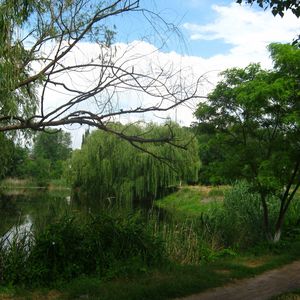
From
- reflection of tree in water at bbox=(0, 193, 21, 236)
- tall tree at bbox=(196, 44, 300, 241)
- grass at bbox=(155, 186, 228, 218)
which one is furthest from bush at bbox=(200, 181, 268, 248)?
grass at bbox=(155, 186, 228, 218)

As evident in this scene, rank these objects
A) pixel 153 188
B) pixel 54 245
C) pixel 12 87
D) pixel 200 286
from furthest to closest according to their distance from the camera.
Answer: pixel 153 188 < pixel 54 245 < pixel 200 286 < pixel 12 87

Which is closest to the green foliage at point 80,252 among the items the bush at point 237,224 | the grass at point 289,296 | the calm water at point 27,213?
the calm water at point 27,213

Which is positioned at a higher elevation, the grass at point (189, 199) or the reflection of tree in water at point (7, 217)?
the grass at point (189, 199)

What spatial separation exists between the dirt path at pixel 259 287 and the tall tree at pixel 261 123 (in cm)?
233

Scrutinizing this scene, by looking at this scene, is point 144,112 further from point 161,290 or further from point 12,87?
point 161,290

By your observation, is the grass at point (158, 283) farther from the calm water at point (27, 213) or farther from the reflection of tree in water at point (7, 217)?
the reflection of tree in water at point (7, 217)

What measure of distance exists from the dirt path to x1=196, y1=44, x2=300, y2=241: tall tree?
91.6 inches

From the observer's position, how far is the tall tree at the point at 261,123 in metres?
9.67

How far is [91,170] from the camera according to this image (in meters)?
29.2

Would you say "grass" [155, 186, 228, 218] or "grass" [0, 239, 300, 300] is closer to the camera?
"grass" [0, 239, 300, 300]

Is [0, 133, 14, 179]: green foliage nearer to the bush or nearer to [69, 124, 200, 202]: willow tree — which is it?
the bush

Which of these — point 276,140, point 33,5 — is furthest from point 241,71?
point 33,5

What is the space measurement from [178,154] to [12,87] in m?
23.0

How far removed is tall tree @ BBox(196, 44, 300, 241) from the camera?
9.67 metres
